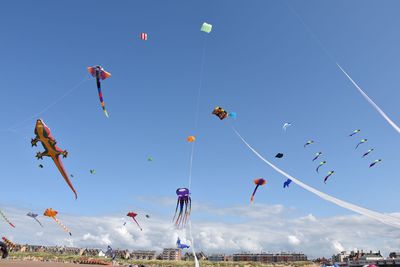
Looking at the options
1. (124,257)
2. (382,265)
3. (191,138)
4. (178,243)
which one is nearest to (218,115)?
(191,138)

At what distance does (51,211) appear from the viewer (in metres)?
49.2

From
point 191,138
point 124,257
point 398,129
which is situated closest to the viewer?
point 398,129

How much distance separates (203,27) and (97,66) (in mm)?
7773

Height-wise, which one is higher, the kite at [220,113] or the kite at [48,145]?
the kite at [220,113]

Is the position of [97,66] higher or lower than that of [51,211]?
higher

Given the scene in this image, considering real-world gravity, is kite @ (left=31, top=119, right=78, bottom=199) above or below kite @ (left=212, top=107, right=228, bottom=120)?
below

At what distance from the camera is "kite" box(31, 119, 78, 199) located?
2338 centimetres

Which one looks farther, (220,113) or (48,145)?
(220,113)

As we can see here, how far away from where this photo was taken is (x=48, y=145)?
78.6ft

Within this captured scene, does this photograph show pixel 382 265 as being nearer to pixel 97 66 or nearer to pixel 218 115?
pixel 218 115

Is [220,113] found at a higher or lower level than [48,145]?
higher

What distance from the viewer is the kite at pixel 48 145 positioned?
2338 centimetres

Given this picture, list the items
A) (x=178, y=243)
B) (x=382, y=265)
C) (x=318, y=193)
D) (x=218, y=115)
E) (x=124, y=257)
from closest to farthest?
(x=318, y=193) → (x=218, y=115) → (x=178, y=243) → (x=382, y=265) → (x=124, y=257)

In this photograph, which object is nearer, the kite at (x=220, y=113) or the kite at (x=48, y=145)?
the kite at (x=48, y=145)
